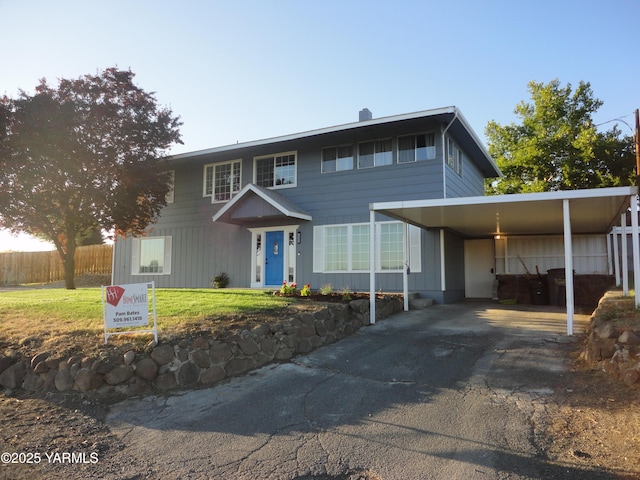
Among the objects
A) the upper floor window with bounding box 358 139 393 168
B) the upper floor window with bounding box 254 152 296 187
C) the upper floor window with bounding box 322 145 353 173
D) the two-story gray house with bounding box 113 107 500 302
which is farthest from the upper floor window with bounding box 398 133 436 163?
the upper floor window with bounding box 254 152 296 187

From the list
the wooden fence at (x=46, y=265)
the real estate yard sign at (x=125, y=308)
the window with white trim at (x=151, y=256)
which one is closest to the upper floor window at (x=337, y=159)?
the window with white trim at (x=151, y=256)

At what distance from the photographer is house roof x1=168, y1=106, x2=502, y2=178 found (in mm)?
11508

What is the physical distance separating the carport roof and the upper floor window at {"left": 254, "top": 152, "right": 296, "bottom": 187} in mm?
4848

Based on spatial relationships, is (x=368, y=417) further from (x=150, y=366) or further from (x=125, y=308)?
(x=125, y=308)

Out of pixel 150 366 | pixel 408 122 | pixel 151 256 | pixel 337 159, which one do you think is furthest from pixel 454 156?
pixel 151 256

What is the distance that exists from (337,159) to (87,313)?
842 cm

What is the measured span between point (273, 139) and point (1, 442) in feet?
36.3

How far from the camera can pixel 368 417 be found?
4.40 metres

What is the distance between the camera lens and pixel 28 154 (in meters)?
11.0

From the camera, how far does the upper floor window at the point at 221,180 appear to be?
15344 millimetres

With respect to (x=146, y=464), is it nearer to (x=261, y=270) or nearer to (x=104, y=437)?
(x=104, y=437)

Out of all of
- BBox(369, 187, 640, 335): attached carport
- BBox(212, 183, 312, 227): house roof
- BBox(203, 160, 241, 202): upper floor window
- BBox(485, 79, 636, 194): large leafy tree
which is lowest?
BBox(369, 187, 640, 335): attached carport

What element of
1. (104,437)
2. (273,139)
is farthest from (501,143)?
(104,437)

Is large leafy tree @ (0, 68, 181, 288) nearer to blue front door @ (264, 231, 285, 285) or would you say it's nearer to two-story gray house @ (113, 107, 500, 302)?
two-story gray house @ (113, 107, 500, 302)
